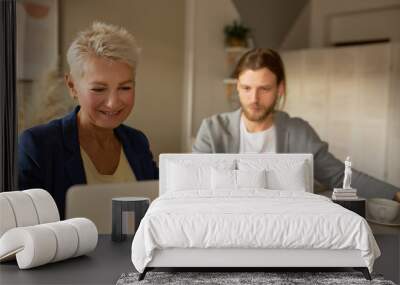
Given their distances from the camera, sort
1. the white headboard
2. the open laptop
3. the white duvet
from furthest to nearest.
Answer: the open laptop, the white headboard, the white duvet

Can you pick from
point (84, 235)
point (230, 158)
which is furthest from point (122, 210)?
point (230, 158)

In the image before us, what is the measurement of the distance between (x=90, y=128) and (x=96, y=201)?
2.32ft

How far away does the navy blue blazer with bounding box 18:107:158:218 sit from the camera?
5625 mm

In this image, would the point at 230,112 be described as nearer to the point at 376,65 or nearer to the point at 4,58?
the point at 376,65

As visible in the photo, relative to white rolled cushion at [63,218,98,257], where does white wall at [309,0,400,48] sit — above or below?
above

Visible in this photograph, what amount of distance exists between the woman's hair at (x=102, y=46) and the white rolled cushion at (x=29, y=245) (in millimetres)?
1914

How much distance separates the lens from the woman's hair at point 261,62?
604 cm

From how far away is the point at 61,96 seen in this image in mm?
5660

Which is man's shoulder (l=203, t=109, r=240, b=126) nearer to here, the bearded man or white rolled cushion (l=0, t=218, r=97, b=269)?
the bearded man

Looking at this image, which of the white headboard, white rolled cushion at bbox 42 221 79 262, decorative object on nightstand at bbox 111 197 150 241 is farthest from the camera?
the white headboard

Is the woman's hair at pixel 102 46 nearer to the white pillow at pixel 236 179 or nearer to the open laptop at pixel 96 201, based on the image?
the open laptop at pixel 96 201

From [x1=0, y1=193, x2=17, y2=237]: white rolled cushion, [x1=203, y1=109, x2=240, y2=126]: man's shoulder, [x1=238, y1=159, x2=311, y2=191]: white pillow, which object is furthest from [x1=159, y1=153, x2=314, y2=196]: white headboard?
[x1=0, y1=193, x2=17, y2=237]: white rolled cushion

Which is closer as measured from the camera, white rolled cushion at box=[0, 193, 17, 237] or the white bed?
the white bed

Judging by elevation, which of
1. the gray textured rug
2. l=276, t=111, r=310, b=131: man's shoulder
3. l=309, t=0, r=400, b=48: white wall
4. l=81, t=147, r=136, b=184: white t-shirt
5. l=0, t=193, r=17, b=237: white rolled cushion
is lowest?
the gray textured rug
